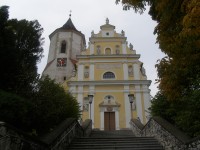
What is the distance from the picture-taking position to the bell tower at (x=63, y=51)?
36.3m

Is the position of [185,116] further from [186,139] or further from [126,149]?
[126,149]

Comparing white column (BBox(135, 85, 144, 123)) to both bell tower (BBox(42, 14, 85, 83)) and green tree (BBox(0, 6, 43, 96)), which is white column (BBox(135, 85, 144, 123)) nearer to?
bell tower (BBox(42, 14, 85, 83))

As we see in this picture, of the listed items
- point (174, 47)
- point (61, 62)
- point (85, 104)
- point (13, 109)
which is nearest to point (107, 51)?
point (85, 104)

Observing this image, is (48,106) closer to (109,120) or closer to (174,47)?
(174,47)

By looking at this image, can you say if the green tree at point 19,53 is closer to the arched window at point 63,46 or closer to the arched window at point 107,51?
the arched window at point 107,51

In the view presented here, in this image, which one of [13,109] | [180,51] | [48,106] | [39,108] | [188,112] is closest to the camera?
[13,109]

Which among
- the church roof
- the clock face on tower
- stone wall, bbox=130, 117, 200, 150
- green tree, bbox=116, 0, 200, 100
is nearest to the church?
the clock face on tower

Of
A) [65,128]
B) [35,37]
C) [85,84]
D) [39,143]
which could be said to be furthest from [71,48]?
[39,143]

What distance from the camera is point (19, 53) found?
1054cm

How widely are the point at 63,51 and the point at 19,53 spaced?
28.2 m

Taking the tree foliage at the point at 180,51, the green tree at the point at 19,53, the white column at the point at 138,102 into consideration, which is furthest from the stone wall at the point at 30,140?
the white column at the point at 138,102

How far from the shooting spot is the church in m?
26.4

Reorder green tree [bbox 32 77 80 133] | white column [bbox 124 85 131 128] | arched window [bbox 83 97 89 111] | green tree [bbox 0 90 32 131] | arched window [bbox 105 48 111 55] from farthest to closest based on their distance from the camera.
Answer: arched window [bbox 105 48 111 55] < arched window [bbox 83 97 89 111] < white column [bbox 124 85 131 128] < green tree [bbox 32 77 80 133] < green tree [bbox 0 90 32 131]

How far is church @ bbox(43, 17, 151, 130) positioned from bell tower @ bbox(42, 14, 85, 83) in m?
6.76
